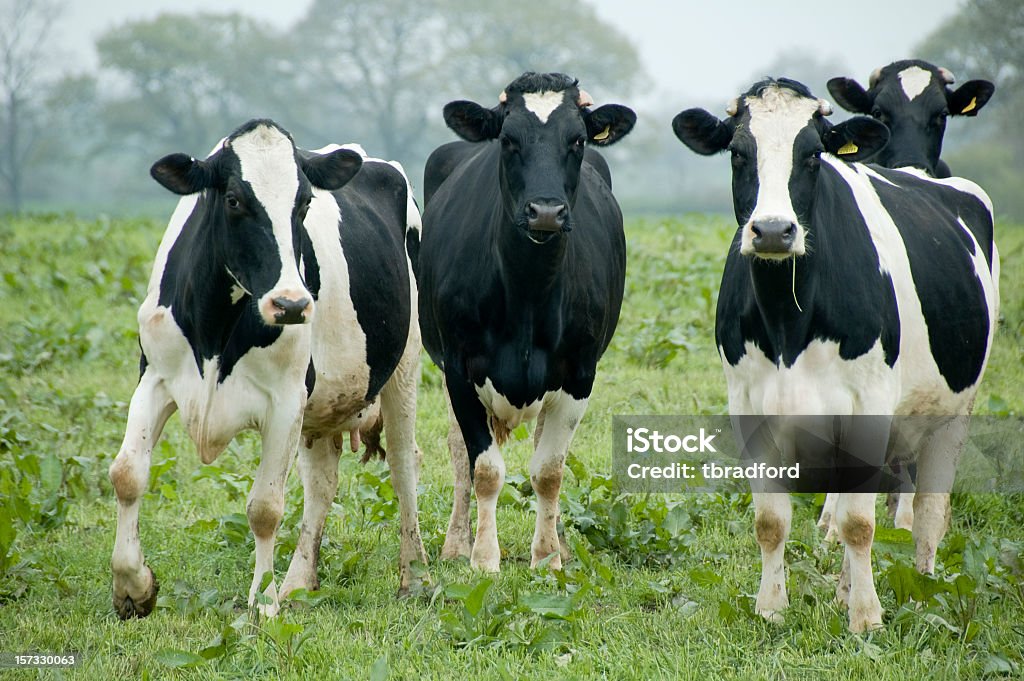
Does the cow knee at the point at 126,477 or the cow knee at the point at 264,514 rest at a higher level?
the cow knee at the point at 126,477

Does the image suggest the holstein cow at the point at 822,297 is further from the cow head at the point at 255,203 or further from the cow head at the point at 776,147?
the cow head at the point at 255,203

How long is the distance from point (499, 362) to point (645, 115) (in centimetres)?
7058

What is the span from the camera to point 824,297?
17.7ft

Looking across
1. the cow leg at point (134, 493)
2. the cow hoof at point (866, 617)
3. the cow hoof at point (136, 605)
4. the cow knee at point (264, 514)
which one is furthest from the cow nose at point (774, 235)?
the cow hoof at point (136, 605)

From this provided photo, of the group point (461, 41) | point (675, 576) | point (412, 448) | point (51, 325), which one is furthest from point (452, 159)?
point (461, 41)

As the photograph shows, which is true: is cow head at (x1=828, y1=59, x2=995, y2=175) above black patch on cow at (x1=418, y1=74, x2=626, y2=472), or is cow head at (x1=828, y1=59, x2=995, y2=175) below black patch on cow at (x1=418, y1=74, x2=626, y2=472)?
above

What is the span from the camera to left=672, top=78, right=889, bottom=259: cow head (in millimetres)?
5035

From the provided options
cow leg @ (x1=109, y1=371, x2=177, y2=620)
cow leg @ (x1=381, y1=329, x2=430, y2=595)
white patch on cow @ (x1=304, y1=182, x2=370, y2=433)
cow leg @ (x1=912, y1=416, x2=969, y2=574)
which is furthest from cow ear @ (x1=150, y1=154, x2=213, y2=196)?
cow leg @ (x1=912, y1=416, x2=969, y2=574)

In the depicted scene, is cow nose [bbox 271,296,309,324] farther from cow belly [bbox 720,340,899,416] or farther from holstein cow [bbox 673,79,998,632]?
cow belly [bbox 720,340,899,416]

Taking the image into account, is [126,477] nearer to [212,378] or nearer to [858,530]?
[212,378]

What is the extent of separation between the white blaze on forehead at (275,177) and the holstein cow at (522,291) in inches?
42.5

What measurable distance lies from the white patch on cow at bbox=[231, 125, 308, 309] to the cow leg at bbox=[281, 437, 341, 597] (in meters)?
1.76

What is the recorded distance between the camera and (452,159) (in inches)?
325

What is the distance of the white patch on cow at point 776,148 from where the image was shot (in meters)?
5.06
